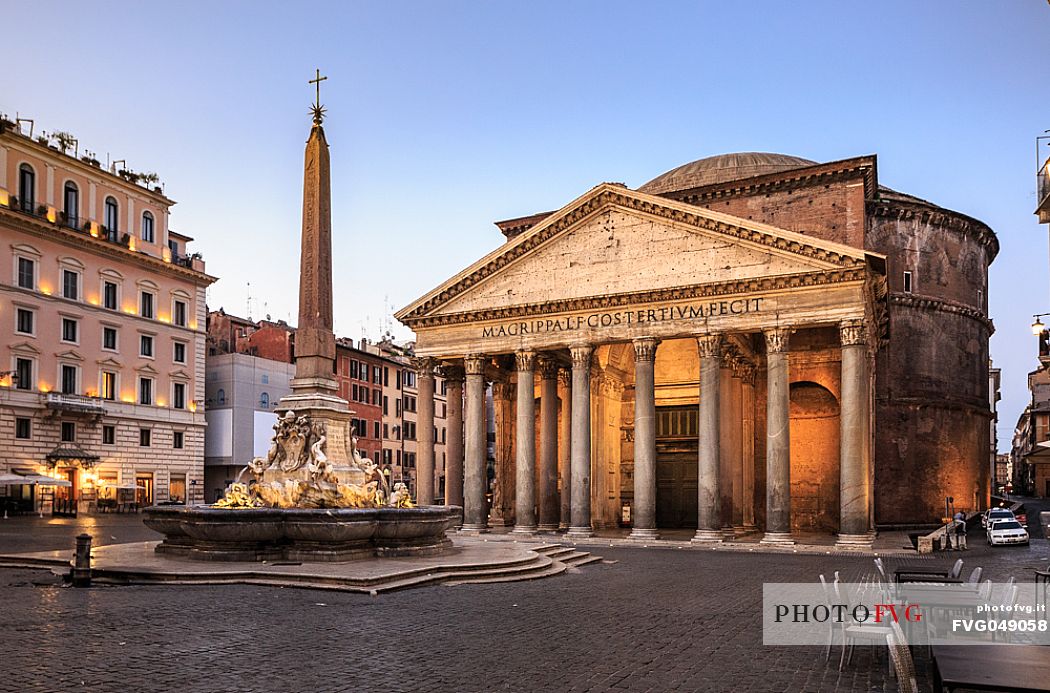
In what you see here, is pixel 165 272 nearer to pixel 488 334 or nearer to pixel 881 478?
pixel 488 334

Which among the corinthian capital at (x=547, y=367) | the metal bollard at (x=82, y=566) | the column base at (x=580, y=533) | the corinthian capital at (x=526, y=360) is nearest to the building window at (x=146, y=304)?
the corinthian capital at (x=547, y=367)

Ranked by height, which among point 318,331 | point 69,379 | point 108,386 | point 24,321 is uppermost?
point 24,321

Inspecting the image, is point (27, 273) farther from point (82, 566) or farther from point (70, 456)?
point (82, 566)

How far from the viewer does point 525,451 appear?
102 ft

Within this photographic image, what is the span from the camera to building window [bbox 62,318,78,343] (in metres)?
41.2

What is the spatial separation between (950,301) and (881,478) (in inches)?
342

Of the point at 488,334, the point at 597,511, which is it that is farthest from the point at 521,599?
the point at 597,511

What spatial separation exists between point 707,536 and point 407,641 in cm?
1896

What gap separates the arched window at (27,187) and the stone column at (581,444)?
25.4 metres

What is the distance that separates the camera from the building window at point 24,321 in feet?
128

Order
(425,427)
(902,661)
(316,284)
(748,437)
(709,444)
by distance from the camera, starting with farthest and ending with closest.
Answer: (748,437) < (425,427) < (709,444) < (316,284) < (902,661)

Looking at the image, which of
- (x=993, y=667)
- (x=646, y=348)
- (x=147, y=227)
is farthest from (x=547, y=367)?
(x=993, y=667)

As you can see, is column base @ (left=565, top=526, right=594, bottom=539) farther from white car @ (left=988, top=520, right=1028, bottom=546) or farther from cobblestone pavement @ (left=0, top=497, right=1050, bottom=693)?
cobblestone pavement @ (left=0, top=497, right=1050, bottom=693)

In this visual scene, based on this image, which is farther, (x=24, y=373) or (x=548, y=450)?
(x=24, y=373)
